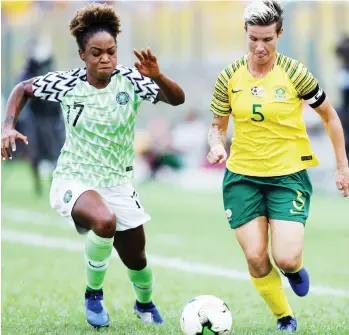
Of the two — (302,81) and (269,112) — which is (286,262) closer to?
(269,112)

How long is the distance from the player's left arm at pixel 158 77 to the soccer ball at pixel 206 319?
1.34 m

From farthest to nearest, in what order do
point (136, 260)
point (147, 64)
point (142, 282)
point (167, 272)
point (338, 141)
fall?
point (167, 272)
point (142, 282)
point (136, 260)
point (338, 141)
point (147, 64)

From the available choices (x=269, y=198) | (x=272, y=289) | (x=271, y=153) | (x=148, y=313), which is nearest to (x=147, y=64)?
(x=271, y=153)

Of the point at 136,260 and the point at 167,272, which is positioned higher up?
the point at 136,260

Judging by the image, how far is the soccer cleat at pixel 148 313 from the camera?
6.83m

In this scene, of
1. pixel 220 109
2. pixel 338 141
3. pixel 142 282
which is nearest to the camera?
pixel 338 141

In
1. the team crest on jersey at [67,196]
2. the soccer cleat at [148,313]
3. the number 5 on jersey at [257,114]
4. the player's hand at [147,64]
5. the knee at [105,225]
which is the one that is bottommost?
the soccer cleat at [148,313]

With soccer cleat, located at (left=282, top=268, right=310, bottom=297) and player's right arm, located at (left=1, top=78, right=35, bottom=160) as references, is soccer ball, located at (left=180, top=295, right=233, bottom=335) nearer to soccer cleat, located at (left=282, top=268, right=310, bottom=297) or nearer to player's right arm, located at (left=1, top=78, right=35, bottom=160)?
soccer cleat, located at (left=282, top=268, right=310, bottom=297)

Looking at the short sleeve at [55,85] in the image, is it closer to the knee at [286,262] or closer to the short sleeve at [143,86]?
the short sleeve at [143,86]

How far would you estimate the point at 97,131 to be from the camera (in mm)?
6500

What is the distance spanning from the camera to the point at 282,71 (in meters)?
6.34

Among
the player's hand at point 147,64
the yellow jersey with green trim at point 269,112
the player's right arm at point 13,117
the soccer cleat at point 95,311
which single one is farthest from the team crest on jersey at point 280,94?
the soccer cleat at point 95,311

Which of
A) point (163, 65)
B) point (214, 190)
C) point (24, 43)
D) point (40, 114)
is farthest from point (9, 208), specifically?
point (24, 43)

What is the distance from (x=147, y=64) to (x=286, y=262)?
155 cm
